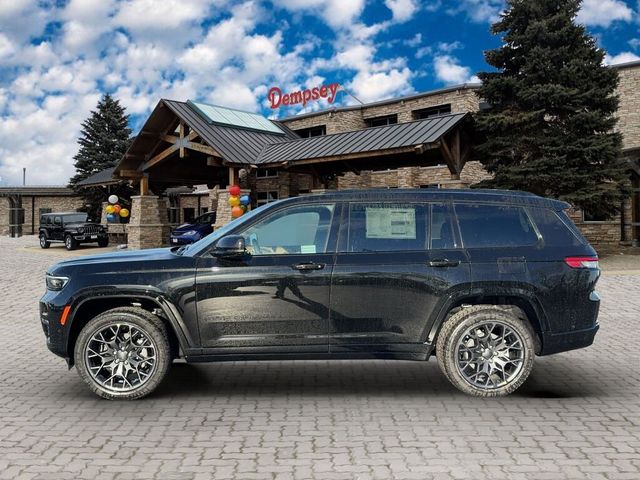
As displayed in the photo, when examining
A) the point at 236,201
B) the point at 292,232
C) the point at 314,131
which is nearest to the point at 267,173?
the point at 314,131

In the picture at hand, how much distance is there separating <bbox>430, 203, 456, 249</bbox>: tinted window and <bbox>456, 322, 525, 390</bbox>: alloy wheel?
80cm

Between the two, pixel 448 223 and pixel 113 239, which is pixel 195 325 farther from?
pixel 113 239

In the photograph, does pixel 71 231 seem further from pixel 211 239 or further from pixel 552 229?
pixel 552 229

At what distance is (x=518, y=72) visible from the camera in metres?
21.6

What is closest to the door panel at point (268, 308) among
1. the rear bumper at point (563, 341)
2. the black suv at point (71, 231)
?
the rear bumper at point (563, 341)

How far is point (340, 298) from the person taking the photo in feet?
18.1

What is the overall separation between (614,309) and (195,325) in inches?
328

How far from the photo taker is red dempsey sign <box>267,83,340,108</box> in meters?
38.9

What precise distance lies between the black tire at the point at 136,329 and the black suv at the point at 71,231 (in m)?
27.3

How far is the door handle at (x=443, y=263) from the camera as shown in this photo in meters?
5.57

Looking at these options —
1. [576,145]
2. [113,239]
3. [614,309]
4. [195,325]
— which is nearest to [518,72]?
[576,145]

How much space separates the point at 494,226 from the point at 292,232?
1875 mm

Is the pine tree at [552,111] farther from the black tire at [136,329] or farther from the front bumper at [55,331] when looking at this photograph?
the front bumper at [55,331]

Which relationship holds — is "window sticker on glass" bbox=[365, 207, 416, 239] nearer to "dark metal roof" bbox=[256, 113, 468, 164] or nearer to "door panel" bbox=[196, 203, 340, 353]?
"door panel" bbox=[196, 203, 340, 353]
